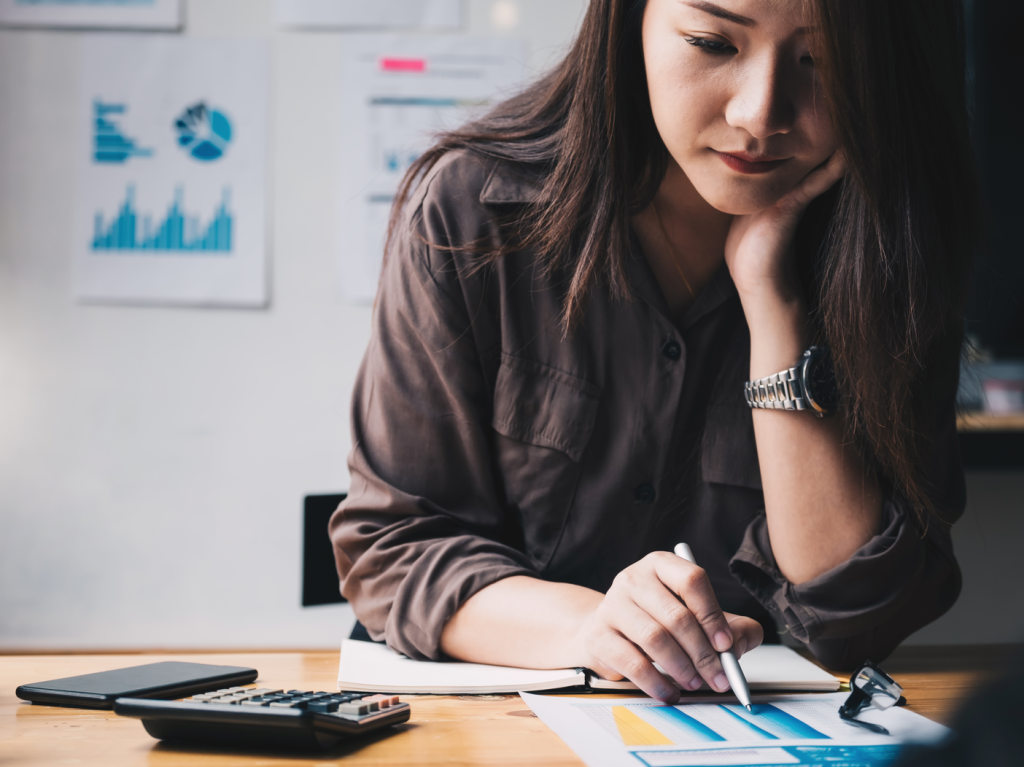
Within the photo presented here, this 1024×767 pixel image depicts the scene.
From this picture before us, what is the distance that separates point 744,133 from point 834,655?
483mm

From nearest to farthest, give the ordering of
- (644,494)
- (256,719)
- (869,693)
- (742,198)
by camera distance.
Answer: (256,719), (869,693), (742,198), (644,494)

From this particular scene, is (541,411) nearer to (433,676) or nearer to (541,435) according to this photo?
(541,435)

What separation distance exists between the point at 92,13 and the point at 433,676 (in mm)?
1522

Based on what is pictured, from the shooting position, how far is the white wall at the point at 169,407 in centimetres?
160

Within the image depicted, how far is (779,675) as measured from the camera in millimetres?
664

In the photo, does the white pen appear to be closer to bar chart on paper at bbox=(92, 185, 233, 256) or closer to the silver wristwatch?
the silver wristwatch

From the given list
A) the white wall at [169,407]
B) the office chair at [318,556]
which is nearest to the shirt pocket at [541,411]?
the office chair at [318,556]

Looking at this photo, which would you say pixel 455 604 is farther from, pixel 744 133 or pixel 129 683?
pixel 744 133

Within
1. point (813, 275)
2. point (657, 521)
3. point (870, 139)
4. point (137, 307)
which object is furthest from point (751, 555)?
point (137, 307)

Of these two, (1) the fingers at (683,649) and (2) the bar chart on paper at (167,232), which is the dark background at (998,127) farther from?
(2) the bar chart on paper at (167,232)

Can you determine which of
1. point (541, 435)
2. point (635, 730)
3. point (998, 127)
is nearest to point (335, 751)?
point (635, 730)

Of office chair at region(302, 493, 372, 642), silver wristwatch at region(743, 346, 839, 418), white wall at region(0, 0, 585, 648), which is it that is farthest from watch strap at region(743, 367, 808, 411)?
white wall at region(0, 0, 585, 648)

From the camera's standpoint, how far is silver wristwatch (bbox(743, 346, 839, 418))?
80 cm

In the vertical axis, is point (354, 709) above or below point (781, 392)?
below
